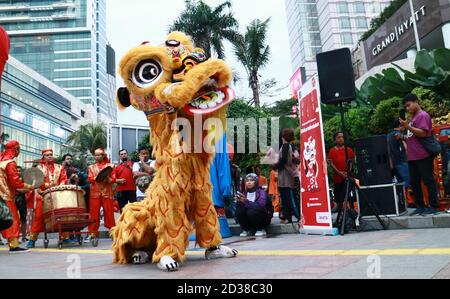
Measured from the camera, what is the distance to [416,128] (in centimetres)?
572

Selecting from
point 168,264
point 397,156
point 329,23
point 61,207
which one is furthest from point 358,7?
point 168,264

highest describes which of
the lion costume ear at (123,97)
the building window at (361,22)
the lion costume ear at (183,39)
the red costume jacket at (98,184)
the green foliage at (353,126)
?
the building window at (361,22)

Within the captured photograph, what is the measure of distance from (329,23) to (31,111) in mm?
45837

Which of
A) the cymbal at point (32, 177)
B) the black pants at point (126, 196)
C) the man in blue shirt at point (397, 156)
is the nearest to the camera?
the cymbal at point (32, 177)

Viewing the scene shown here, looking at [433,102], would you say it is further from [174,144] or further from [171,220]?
[171,220]

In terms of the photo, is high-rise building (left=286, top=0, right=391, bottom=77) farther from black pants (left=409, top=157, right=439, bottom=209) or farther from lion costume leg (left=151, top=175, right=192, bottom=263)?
lion costume leg (left=151, top=175, right=192, bottom=263)

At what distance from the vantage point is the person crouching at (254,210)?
6539 mm

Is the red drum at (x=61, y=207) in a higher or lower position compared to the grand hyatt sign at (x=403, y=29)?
lower

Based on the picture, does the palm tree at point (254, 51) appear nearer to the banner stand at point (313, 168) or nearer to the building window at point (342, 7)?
the banner stand at point (313, 168)

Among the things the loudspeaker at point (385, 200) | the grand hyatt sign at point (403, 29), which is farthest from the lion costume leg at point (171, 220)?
the grand hyatt sign at point (403, 29)

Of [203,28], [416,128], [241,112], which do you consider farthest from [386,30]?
[416,128]

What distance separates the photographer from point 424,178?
18.9 ft

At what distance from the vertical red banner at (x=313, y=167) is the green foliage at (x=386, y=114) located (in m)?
5.53

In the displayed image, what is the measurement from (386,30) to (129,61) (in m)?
27.4
